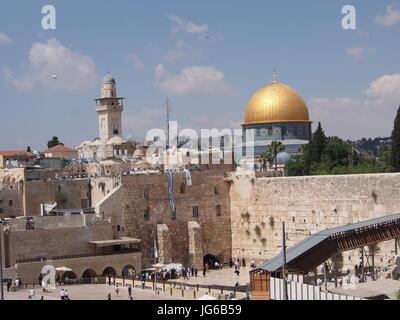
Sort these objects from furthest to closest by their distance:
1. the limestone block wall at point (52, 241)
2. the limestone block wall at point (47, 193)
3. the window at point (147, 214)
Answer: the limestone block wall at point (47, 193) < the window at point (147, 214) < the limestone block wall at point (52, 241)

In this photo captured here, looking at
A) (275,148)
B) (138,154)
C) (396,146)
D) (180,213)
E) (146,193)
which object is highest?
(275,148)

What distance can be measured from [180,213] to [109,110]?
1950 centimetres

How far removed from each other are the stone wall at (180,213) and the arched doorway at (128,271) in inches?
78.5

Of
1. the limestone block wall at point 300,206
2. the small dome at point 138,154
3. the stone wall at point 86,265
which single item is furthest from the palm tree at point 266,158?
the stone wall at point 86,265

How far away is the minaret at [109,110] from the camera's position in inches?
2162

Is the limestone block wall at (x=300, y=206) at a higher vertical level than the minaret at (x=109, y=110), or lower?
lower

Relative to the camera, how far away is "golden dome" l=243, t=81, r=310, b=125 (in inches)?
2211

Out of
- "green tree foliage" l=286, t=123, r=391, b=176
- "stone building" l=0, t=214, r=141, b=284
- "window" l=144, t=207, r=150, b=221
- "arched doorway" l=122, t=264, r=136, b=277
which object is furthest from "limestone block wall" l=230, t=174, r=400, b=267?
"green tree foliage" l=286, t=123, r=391, b=176

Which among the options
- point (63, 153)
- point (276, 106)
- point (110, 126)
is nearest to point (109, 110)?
point (110, 126)

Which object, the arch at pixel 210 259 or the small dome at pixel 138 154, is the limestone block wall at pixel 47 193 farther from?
the small dome at pixel 138 154

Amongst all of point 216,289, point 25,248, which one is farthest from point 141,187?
point 216,289

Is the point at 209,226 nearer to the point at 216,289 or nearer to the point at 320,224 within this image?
the point at 320,224

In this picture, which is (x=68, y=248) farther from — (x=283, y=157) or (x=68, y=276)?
(x=283, y=157)

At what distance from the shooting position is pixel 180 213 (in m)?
37.5
